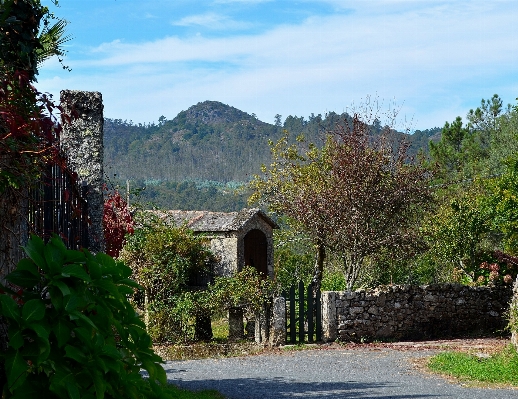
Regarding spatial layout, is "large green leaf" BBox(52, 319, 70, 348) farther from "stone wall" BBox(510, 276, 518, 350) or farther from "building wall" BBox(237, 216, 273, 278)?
"building wall" BBox(237, 216, 273, 278)

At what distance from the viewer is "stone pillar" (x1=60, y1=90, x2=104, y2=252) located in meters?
6.84

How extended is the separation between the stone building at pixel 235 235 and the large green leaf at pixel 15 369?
628 inches

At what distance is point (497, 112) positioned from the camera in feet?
133

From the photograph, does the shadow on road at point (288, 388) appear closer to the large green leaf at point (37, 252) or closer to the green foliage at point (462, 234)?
the large green leaf at point (37, 252)

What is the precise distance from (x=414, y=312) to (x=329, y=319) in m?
2.48

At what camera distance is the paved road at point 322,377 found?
9.96m

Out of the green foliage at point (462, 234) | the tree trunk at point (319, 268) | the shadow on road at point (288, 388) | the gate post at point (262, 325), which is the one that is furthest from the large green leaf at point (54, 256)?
the green foliage at point (462, 234)

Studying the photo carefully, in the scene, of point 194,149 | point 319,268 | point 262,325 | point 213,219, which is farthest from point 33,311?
point 194,149

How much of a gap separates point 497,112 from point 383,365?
101ft

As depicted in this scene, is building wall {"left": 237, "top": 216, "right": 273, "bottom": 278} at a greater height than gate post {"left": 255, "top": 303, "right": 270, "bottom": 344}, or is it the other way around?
building wall {"left": 237, "top": 216, "right": 273, "bottom": 278}

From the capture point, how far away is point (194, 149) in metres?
116

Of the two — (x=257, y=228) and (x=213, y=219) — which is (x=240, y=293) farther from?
(x=257, y=228)

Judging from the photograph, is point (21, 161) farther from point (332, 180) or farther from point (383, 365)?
point (332, 180)

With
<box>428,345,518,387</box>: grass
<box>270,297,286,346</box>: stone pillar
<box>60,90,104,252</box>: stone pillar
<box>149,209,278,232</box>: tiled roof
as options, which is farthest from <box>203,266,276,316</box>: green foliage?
<box>60,90,104,252</box>: stone pillar
